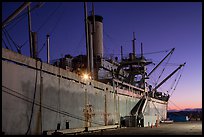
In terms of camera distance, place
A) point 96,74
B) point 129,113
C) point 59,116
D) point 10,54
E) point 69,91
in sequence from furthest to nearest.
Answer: point 96,74
point 129,113
point 69,91
point 59,116
point 10,54

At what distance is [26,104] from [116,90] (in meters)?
15.2

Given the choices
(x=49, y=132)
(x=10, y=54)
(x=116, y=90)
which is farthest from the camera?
(x=116, y=90)

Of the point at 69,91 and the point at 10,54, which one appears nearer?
the point at 10,54

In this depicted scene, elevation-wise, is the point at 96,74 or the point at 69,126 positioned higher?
the point at 96,74

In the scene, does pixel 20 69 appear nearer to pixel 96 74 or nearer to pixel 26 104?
pixel 26 104

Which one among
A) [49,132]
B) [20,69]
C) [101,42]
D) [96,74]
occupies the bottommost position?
[49,132]

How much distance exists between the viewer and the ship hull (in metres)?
13.7

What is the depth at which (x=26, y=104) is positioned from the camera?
1479 cm

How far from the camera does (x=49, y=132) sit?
1562 cm

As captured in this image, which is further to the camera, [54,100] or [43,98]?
[54,100]

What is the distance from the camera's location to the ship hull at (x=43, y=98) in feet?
45.0

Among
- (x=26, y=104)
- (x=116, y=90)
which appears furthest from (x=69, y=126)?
(x=116, y=90)

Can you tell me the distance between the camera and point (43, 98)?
16.2 metres

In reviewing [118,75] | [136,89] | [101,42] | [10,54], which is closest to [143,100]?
[136,89]
